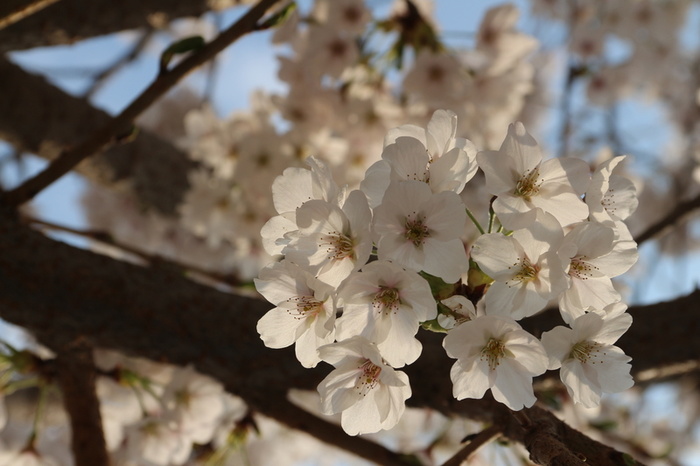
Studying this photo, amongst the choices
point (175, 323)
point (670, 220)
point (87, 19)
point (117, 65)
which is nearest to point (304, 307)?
point (175, 323)

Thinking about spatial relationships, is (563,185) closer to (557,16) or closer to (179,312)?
(179,312)

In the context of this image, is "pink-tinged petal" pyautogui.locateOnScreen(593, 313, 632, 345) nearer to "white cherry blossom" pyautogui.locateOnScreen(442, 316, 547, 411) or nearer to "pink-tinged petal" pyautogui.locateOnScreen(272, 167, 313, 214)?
"white cherry blossom" pyautogui.locateOnScreen(442, 316, 547, 411)

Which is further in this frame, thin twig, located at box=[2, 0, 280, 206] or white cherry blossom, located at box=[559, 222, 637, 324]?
thin twig, located at box=[2, 0, 280, 206]

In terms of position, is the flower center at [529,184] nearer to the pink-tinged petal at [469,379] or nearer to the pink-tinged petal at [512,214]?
the pink-tinged petal at [512,214]

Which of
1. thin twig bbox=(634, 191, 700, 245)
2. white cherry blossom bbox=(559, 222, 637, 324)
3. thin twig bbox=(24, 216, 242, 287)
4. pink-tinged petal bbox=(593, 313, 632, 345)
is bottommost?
thin twig bbox=(634, 191, 700, 245)

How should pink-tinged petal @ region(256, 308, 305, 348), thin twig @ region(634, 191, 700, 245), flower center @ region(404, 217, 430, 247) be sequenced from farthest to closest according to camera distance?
thin twig @ region(634, 191, 700, 245) → pink-tinged petal @ region(256, 308, 305, 348) → flower center @ region(404, 217, 430, 247)

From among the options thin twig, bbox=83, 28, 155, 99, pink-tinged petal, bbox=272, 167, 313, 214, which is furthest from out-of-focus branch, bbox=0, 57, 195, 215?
pink-tinged petal, bbox=272, 167, 313, 214
